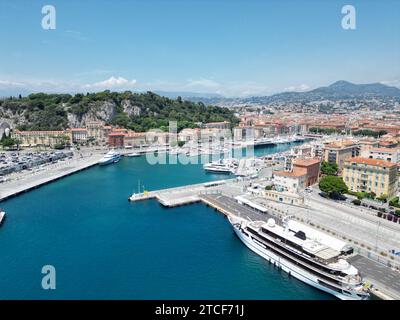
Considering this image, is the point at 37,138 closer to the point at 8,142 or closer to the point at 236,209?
the point at 8,142

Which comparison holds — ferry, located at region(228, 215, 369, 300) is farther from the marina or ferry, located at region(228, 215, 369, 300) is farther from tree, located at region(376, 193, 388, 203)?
tree, located at region(376, 193, 388, 203)

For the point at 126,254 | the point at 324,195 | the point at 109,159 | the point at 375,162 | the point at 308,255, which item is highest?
the point at 375,162

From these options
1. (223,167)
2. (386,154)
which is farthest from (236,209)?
(386,154)

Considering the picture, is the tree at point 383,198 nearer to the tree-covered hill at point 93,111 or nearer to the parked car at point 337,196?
the parked car at point 337,196

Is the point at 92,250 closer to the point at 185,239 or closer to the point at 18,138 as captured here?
the point at 185,239
